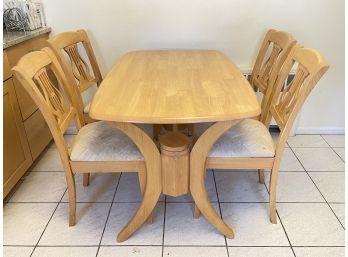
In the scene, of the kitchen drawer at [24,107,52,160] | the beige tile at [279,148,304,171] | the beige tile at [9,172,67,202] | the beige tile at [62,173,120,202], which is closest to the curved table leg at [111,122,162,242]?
the beige tile at [62,173,120,202]

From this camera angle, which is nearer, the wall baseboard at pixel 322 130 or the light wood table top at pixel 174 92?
the light wood table top at pixel 174 92

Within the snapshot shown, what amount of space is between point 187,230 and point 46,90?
970 millimetres

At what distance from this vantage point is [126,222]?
5.47 feet

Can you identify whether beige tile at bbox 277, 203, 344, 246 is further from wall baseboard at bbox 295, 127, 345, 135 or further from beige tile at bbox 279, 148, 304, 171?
wall baseboard at bbox 295, 127, 345, 135

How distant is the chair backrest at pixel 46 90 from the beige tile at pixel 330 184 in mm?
1505

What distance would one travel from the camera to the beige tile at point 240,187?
6.05ft

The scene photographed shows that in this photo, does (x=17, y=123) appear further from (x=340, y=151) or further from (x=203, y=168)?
(x=340, y=151)

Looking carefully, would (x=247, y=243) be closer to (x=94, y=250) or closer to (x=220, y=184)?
(x=220, y=184)

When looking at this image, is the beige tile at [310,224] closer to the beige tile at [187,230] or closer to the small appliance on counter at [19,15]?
the beige tile at [187,230]

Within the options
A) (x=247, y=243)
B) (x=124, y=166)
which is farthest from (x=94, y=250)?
(x=247, y=243)

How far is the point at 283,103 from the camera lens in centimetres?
150

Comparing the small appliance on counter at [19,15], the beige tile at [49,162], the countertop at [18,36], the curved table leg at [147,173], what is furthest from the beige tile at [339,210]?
the small appliance on counter at [19,15]

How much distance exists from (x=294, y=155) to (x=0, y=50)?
201 cm

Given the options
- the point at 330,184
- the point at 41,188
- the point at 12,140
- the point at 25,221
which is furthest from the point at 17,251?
the point at 330,184
